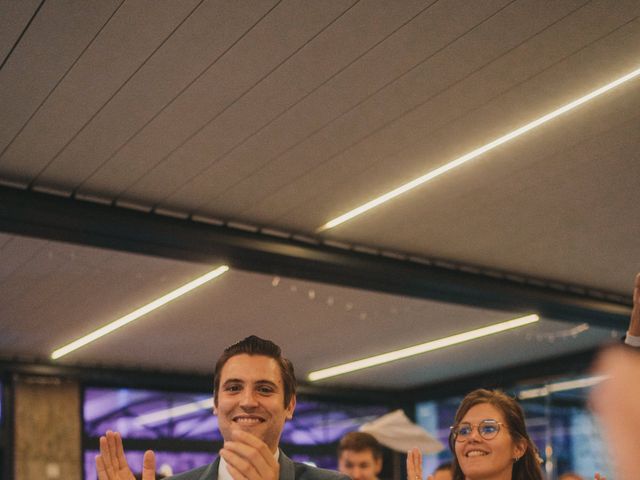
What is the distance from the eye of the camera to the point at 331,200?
5.98 m

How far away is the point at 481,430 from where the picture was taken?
3.43 metres

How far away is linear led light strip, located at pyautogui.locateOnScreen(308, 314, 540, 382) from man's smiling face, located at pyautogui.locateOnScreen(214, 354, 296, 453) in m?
6.42

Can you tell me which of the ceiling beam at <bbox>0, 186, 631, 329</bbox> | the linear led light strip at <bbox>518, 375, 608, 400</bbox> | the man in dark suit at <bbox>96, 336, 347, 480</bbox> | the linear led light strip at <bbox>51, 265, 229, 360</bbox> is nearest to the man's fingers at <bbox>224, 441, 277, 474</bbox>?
the man in dark suit at <bbox>96, 336, 347, 480</bbox>

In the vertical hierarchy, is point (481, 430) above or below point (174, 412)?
below

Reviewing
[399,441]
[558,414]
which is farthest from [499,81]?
[558,414]

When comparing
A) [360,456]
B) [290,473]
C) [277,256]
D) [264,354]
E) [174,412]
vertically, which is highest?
[277,256]

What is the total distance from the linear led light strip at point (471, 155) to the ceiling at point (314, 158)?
0.06 metres

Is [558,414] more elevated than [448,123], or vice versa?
[448,123]

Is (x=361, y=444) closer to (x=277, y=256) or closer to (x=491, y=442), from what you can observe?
(x=277, y=256)

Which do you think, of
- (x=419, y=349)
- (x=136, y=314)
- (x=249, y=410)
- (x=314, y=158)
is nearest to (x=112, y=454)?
(x=249, y=410)

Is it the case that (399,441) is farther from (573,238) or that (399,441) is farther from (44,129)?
(44,129)

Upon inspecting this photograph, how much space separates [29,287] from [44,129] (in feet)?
10.6

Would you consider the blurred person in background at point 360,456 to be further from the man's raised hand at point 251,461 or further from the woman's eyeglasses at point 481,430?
the man's raised hand at point 251,461

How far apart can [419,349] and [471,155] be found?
569 centimetres
